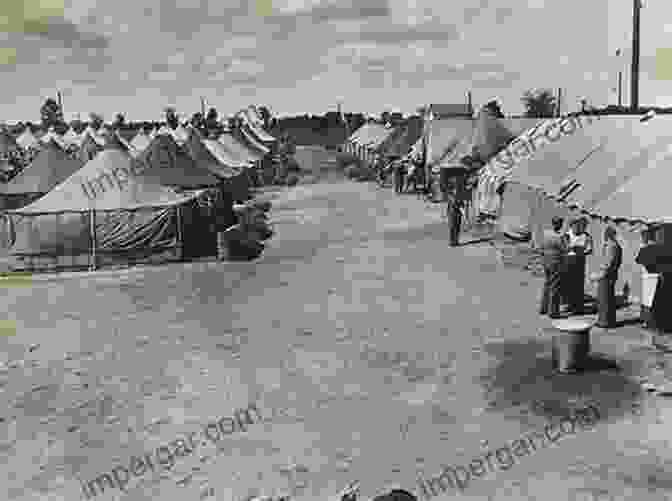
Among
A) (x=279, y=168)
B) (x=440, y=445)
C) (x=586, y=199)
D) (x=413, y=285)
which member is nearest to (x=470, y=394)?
(x=440, y=445)

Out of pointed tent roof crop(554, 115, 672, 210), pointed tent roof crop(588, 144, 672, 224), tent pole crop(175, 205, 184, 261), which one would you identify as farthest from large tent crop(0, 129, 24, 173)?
pointed tent roof crop(588, 144, 672, 224)

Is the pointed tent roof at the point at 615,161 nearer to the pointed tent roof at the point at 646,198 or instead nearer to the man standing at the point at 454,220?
the pointed tent roof at the point at 646,198

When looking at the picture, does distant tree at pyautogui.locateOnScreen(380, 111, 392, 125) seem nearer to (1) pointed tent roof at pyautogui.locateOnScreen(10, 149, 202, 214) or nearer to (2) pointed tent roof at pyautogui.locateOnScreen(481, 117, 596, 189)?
(2) pointed tent roof at pyautogui.locateOnScreen(481, 117, 596, 189)

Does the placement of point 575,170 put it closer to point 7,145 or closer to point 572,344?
point 572,344

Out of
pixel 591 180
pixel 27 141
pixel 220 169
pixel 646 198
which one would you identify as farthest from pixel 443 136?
pixel 27 141

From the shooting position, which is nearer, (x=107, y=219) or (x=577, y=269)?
(x=577, y=269)

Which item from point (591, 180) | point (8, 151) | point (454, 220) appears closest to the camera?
point (591, 180)

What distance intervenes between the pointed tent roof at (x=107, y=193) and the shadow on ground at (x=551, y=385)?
519 inches

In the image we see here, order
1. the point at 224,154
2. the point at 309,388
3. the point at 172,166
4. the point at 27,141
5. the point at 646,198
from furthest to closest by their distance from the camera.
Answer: the point at 27,141 < the point at 224,154 < the point at 172,166 < the point at 646,198 < the point at 309,388

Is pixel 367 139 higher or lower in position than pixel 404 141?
higher

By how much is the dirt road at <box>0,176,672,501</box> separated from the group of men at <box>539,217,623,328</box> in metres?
0.91

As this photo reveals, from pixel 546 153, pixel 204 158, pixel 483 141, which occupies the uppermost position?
pixel 483 141

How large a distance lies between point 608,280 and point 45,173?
83.5 feet

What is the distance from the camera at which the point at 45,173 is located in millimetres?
29469
